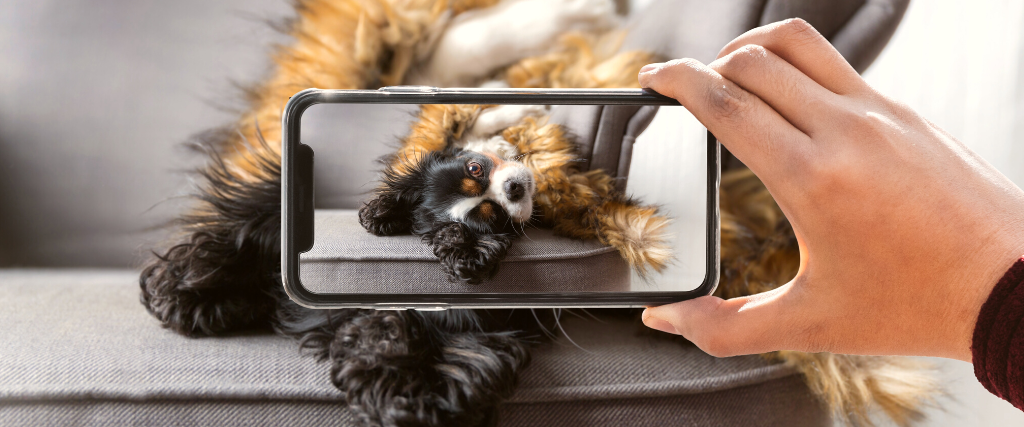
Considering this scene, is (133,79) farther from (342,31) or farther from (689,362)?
(689,362)

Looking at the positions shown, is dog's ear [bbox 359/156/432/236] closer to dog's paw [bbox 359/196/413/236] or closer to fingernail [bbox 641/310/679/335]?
dog's paw [bbox 359/196/413/236]

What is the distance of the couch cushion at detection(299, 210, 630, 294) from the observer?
18.4 inches

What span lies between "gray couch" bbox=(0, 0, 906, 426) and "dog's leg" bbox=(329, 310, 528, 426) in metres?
0.03

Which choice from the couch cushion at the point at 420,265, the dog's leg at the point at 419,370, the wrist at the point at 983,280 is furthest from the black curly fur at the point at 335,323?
the wrist at the point at 983,280

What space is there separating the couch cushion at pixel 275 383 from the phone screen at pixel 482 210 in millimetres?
194

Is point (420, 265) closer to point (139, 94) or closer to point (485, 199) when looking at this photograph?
point (485, 199)

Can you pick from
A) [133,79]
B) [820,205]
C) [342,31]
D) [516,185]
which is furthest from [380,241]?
[133,79]

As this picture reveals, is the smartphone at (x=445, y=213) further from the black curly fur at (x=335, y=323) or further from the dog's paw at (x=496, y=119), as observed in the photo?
the black curly fur at (x=335, y=323)

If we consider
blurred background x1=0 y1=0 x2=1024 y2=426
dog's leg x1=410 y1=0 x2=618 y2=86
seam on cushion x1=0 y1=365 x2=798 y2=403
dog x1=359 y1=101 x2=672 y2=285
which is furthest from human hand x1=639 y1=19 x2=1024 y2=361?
blurred background x1=0 y1=0 x2=1024 y2=426

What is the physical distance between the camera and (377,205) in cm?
47

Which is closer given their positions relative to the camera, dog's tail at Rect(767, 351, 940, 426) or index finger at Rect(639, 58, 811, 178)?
index finger at Rect(639, 58, 811, 178)

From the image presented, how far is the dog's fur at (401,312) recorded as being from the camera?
59 cm

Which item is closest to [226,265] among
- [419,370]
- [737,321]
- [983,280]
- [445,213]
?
[419,370]

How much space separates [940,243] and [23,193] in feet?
4.84
